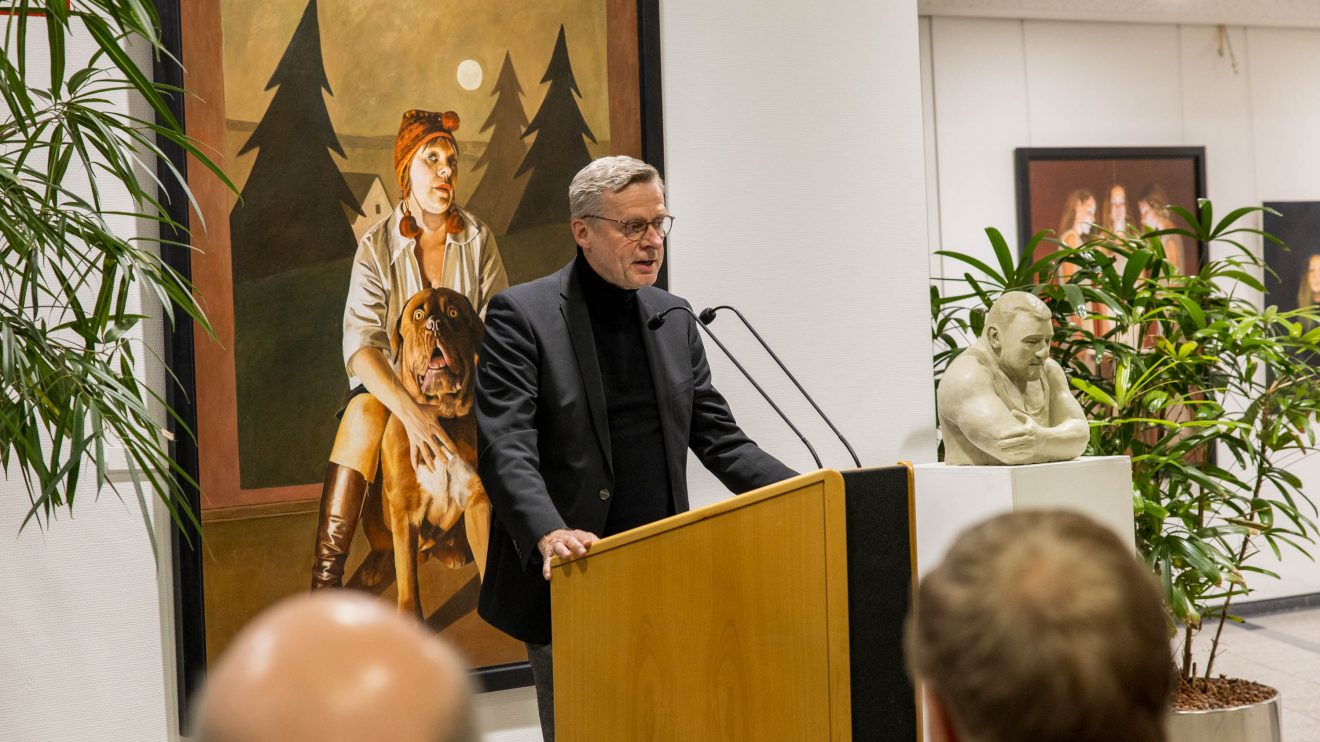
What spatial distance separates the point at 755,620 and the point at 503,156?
203cm

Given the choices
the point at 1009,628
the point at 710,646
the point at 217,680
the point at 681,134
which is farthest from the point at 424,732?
the point at 681,134

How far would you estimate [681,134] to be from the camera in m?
3.67

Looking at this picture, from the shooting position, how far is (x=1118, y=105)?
20.7ft

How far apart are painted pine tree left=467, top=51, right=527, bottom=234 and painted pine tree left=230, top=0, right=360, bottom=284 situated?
0.39 meters

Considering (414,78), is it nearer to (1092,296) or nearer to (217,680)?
(1092,296)

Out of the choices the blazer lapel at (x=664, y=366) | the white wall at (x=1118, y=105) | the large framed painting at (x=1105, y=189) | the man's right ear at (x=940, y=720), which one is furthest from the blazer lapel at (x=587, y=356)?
the large framed painting at (x=1105, y=189)

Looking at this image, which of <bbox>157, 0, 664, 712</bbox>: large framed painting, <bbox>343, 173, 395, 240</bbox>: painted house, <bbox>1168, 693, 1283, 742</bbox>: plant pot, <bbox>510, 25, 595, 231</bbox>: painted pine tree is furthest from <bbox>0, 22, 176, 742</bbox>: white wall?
<bbox>1168, 693, 1283, 742</bbox>: plant pot

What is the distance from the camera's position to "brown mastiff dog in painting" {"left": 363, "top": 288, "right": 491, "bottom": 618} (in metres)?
3.39

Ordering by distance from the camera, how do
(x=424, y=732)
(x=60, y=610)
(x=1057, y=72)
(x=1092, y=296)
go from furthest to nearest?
(x=1057, y=72), (x=1092, y=296), (x=60, y=610), (x=424, y=732)

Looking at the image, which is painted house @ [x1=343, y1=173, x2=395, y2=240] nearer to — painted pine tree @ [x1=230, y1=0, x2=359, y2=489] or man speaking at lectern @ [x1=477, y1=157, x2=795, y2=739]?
painted pine tree @ [x1=230, y1=0, x2=359, y2=489]

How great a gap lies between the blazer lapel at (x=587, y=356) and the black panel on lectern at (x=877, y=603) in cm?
68

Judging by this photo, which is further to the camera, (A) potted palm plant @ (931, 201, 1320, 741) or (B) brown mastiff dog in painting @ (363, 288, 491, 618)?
(A) potted palm plant @ (931, 201, 1320, 741)

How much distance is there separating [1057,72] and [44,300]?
5.01 metres

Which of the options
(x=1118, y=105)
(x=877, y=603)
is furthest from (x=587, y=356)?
(x=1118, y=105)
